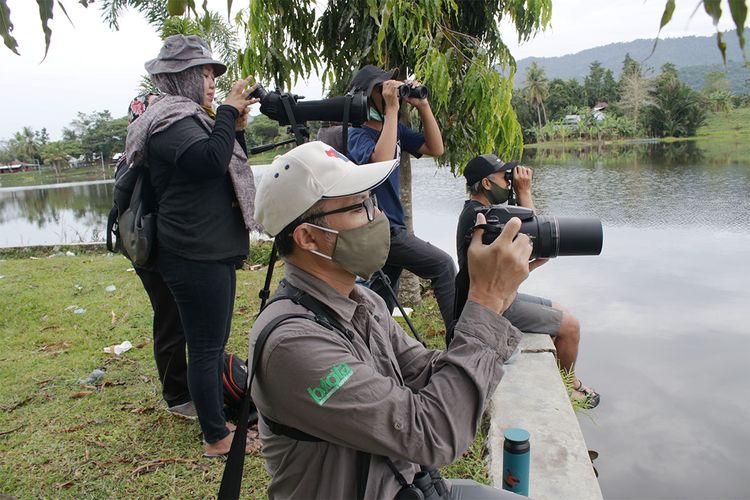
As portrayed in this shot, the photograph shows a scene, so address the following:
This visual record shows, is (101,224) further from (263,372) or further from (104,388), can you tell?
(263,372)

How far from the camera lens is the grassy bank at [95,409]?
106 inches

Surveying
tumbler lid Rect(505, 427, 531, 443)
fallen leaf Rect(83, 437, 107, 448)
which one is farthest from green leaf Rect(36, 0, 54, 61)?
fallen leaf Rect(83, 437, 107, 448)

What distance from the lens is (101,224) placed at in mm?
13820

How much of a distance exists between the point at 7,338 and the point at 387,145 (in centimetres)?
378

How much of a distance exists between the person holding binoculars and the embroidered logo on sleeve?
1819 mm

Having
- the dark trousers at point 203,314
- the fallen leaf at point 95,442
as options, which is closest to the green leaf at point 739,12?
the dark trousers at point 203,314

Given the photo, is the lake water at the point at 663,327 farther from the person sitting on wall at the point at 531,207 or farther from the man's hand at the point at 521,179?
the man's hand at the point at 521,179

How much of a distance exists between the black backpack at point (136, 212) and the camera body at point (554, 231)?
148 centimetres

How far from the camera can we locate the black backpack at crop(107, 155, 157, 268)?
8.07ft

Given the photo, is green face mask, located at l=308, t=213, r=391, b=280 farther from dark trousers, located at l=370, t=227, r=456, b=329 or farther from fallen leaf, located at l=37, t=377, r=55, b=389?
fallen leaf, located at l=37, t=377, r=55, b=389

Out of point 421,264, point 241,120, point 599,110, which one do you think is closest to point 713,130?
point 599,110

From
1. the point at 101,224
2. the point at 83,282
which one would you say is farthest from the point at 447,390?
the point at 101,224

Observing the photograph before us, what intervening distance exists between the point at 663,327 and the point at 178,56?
4165 millimetres

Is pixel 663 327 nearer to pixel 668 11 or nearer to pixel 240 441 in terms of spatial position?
pixel 240 441
